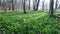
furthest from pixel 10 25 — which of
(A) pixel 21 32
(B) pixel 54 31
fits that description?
(B) pixel 54 31

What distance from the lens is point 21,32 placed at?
21.1 ft

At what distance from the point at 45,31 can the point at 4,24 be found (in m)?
1.96

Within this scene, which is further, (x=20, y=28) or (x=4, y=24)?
(x=4, y=24)

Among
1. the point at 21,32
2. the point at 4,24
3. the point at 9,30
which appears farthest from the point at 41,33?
the point at 4,24

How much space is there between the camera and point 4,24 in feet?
22.9

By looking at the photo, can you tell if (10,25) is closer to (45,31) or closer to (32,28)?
(32,28)

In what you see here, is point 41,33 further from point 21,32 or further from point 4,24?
point 4,24

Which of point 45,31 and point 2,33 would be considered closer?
point 2,33

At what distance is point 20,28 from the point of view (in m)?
6.48

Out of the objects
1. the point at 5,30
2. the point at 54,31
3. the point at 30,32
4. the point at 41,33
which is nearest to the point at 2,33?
the point at 5,30

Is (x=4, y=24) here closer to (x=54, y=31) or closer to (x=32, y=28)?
(x=32, y=28)

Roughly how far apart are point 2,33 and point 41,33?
5.47ft

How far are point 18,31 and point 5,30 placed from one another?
0.56m

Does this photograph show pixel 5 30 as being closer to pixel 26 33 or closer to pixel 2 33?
pixel 2 33
